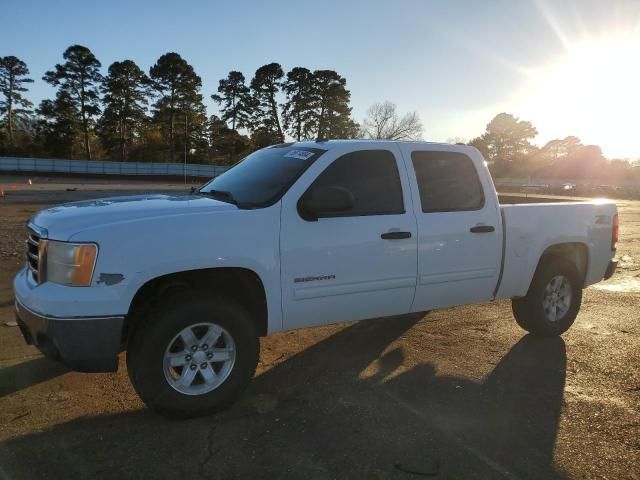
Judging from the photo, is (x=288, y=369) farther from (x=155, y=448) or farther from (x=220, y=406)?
(x=155, y=448)

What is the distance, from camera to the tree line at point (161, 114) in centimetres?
6309

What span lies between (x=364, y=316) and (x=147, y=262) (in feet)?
5.86

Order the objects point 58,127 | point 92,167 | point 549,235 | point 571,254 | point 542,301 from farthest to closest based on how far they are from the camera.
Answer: point 58,127 → point 92,167 → point 571,254 → point 542,301 → point 549,235

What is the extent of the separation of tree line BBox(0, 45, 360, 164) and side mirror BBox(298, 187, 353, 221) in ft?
197

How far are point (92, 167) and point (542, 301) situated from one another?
5657 cm

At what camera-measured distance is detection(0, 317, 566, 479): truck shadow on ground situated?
299cm

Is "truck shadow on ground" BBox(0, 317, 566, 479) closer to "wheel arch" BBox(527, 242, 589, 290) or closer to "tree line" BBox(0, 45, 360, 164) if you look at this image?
"wheel arch" BBox(527, 242, 589, 290)

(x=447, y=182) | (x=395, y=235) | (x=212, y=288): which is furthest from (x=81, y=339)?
(x=447, y=182)

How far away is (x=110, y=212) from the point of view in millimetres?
3467

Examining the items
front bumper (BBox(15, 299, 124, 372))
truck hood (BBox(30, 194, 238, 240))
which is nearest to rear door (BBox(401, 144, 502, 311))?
truck hood (BBox(30, 194, 238, 240))

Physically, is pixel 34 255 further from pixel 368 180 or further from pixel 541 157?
pixel 541 157

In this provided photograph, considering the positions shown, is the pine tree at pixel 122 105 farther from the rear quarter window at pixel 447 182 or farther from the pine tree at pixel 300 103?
the rear quarter window at pixel 447 182

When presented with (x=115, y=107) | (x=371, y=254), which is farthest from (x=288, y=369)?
(x=115, y=107)

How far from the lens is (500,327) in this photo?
5.89 m
